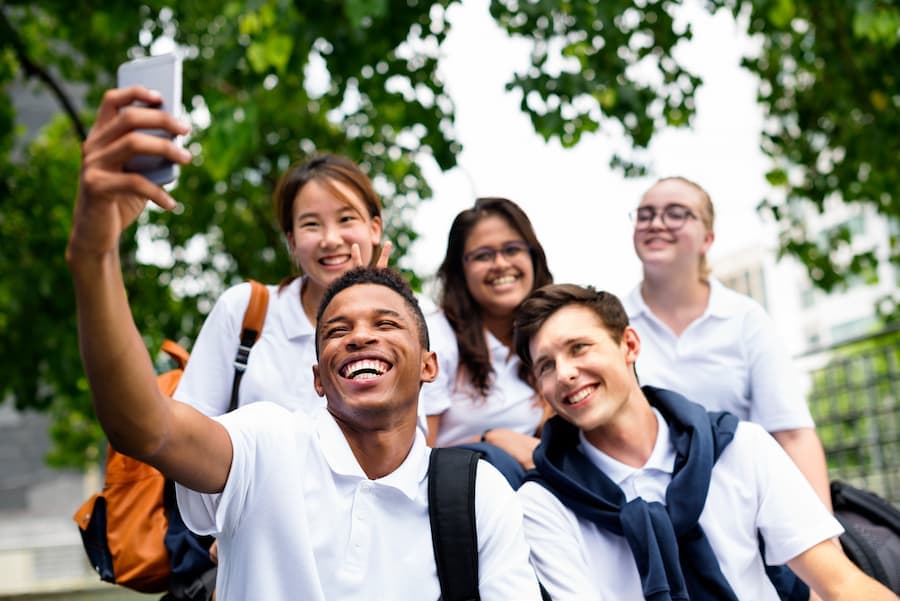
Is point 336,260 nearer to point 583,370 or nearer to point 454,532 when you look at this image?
point 583,370

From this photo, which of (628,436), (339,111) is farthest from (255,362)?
(339,111)

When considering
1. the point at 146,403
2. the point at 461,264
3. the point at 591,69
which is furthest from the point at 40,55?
the point at 146,403

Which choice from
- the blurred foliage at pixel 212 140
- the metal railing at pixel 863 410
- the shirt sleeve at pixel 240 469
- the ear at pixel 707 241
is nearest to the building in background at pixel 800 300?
the metal railing at pixel 863 410

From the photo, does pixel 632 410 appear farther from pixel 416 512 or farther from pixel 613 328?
pixel 416 512

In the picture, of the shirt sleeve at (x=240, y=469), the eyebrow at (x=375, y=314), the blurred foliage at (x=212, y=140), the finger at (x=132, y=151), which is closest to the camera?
the finger at (x=132, y=151)

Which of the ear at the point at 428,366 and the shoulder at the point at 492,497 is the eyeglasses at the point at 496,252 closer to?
the ear at the point at 428,366

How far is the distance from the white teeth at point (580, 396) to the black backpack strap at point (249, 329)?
3.29ft

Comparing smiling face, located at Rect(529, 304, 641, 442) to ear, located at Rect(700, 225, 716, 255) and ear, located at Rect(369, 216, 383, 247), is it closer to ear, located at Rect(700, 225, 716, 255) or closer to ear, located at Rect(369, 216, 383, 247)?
ear, located at Rect(369, 216, 383, 247)

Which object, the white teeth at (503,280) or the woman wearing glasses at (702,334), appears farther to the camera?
the white teeth at (503,280)

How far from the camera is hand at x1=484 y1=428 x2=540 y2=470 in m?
3.48

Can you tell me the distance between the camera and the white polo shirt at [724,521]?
2.94m

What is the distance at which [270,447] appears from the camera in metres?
2.43

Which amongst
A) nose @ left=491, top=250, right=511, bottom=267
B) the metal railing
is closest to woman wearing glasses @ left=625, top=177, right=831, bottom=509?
nose @ left=491, top=250, right=511, bottom=267

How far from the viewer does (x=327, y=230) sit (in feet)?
11.5
